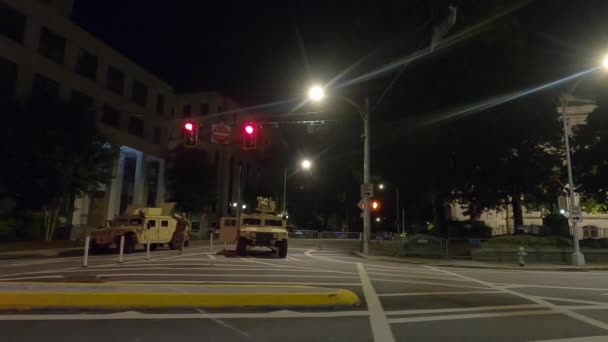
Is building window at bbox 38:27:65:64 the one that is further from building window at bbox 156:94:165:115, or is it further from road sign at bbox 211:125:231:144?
road sign at bbox 211:125:231:144

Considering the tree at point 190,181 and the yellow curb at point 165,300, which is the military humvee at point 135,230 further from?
the tree at point 190,181

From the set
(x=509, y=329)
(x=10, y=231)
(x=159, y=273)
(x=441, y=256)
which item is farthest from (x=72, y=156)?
(x=509, y=329)

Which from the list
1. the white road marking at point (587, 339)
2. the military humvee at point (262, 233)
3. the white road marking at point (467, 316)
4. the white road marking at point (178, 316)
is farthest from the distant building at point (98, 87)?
the white road marking at point (587, 339)

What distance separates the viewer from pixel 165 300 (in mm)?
6910

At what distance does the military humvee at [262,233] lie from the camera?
18.4 meters

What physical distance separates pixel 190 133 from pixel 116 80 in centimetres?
2973

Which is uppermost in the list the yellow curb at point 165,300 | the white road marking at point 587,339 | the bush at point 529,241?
the bush at point 529,241

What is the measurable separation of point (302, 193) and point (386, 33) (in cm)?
5466

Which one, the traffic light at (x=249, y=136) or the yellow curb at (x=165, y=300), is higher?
the traffic light at (x=249, y=136)

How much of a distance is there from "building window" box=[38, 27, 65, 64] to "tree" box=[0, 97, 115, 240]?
7820 millimetres

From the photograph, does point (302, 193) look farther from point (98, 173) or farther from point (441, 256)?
point (441, 256)

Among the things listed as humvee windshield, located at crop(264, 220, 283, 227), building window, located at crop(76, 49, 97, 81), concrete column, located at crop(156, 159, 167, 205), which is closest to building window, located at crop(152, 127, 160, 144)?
concrete column, located at crop(156, 159, 167, 205)

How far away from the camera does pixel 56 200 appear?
90.3 ft

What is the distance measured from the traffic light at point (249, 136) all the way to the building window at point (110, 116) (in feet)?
95.1
